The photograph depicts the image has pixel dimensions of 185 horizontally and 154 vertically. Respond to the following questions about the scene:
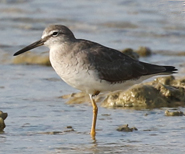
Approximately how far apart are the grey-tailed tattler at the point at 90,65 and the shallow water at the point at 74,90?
1.39 feet

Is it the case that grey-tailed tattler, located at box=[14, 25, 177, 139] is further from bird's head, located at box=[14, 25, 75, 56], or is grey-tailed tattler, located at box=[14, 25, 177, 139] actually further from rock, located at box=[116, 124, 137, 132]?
rock, located at box=[116, 124, 137, 132]

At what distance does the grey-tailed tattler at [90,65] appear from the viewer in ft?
25.3

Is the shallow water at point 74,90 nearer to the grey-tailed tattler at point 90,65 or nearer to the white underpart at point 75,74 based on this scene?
the grey-tailed tattler at point 90,65

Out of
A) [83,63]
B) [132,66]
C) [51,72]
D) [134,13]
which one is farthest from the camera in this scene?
[134,13]

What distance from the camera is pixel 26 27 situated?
15.8m

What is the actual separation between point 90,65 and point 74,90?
7.78ft

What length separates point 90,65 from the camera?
7.80 m

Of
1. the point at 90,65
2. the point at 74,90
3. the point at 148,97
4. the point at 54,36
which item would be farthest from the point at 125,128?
the point at 74,90

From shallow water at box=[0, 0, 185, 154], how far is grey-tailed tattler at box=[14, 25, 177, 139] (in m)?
0.42

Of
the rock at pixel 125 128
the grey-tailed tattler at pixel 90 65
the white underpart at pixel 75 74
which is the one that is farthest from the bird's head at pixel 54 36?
the rock at pixel 125 128

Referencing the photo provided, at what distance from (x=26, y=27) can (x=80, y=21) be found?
1.73 m

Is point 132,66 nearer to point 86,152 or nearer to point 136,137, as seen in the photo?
point 136,137

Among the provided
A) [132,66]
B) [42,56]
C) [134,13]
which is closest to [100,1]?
[134,13]

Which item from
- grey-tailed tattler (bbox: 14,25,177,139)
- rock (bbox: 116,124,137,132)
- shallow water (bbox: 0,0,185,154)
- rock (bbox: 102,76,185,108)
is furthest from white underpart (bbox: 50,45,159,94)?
rock (bbox: 102,76,185,108)
